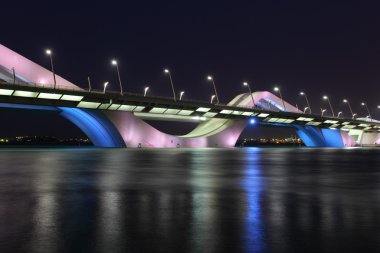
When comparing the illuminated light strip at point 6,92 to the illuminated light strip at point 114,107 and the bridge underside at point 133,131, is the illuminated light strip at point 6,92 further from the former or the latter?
the illuminated light strip at point 114,107

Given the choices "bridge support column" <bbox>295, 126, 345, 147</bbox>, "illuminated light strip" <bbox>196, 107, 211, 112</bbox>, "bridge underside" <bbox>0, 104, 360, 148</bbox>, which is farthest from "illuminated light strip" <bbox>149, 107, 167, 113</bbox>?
"bridge support column" <bbox>295, 126, 345, 147</bbox>

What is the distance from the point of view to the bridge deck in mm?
51344

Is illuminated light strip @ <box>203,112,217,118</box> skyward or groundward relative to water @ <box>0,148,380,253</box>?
skyward

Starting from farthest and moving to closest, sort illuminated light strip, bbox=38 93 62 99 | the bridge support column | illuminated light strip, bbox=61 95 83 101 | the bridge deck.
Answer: the bridge support column
illuminated light strip, bbox=61 95 83 101
illuminated light strip, bbox=38 93 62 99
the bridge deck

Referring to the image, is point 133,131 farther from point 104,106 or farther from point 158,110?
point 104,106

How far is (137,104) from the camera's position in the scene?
2505 inches

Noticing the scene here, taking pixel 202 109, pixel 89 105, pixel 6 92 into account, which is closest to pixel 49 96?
pixel 6 92

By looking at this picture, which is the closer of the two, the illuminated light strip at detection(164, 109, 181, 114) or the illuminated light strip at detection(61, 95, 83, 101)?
the illuminated light strip at detection(61, 95, 83, 101)

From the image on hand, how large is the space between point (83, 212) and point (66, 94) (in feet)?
157

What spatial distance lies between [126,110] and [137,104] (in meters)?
1.83

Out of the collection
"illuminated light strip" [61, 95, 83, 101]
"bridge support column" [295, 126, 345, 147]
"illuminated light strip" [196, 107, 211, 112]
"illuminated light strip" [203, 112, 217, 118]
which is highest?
"illuminated light strip" [61, 95, 83, 101]

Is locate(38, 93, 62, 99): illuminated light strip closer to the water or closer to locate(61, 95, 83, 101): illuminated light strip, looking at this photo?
locate(61, 95, 83, 101): illuminated light strip

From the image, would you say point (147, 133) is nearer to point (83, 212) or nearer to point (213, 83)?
point (213, 83)

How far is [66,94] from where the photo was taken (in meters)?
53.5
